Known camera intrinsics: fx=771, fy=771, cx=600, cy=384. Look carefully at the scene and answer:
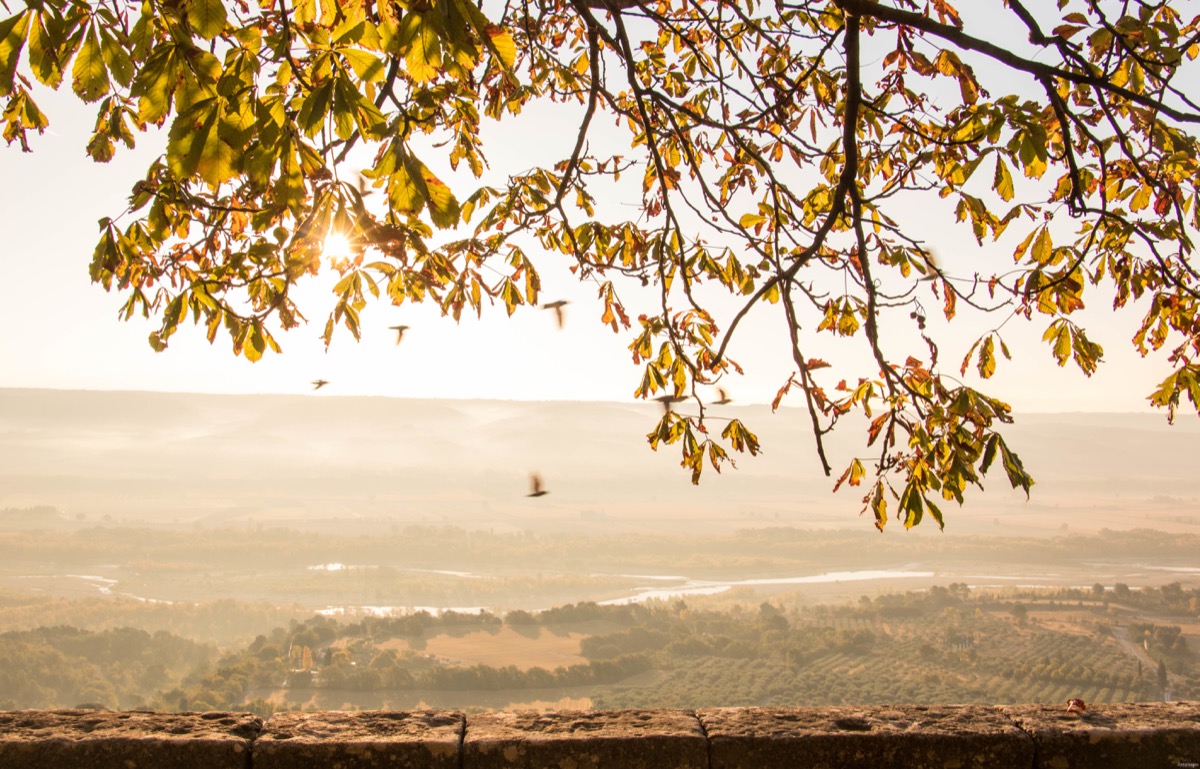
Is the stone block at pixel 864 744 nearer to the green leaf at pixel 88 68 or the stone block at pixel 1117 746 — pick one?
the stone block at pixel 1117 746

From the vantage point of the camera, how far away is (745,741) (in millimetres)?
2375

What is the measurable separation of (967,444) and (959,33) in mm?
1630

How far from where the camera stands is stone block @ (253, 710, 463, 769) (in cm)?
228

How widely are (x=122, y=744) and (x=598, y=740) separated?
139cm

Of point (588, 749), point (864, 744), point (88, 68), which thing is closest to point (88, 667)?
point (588, 749)

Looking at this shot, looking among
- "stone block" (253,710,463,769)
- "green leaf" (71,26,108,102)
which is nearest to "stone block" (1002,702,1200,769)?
"stone block" (253,710,463,769)

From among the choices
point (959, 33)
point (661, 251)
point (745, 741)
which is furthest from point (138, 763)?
point (959, 33)

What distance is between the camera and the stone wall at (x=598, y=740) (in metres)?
2.28

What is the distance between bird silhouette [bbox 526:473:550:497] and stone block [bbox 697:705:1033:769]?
49.6 inches

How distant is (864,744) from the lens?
2.38 metres

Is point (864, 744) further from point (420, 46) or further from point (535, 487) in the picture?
point (420, 46)

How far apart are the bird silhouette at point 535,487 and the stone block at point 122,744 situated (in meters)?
1.40

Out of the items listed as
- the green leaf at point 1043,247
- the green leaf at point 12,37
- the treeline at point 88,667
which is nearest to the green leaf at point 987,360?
the green leaf at point 1043,247

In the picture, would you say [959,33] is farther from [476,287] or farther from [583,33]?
[583,33]
